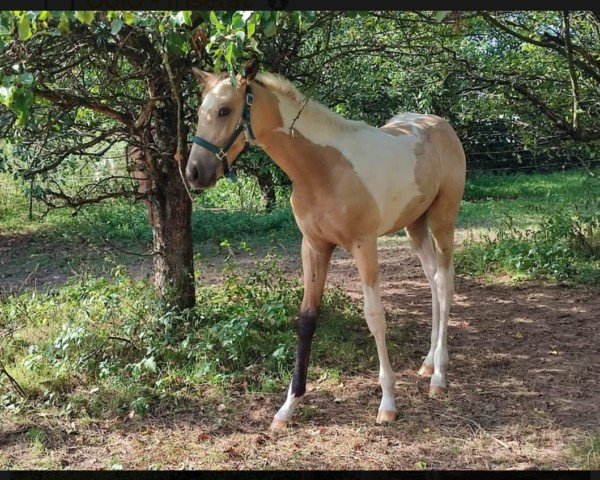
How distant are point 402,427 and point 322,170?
1.56 meters

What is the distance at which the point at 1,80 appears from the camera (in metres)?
2.63

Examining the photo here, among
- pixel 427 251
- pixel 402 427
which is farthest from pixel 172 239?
pixel 402 427

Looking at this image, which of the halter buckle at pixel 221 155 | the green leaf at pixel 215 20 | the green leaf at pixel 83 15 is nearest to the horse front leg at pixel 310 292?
the halter buckle at pixel 221 155

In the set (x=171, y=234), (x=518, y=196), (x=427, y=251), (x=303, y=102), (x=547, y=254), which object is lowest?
(x=518, y=196)

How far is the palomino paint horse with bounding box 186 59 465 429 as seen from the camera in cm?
323

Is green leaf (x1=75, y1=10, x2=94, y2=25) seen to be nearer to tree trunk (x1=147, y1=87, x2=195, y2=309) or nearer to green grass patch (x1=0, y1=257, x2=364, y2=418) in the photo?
green grass patch (x1=0, y1=257, x2=364, y2=418)

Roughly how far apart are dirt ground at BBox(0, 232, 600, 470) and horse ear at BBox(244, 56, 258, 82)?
199cm

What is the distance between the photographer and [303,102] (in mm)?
3547

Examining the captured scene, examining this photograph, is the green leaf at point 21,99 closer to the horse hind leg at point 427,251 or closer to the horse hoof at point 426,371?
the horse hind leg at point 427,251

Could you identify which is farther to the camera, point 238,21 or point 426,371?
point 426,371

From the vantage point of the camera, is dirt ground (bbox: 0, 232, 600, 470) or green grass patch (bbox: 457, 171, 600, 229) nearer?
dirt ground (bbox: 0, 232, 600, 470)

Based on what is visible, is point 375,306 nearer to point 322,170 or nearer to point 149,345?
point 322,170

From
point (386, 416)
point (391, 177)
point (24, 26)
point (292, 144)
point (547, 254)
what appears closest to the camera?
point (24, 26)

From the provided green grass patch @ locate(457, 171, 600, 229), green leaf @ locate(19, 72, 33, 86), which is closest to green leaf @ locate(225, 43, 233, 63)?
green leaf @ locate(19, 72, 33, 86)
